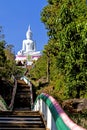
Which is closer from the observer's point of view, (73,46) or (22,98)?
(73,46)

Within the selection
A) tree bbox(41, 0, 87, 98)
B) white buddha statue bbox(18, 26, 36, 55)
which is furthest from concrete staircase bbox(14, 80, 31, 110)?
white buddha statue bbox(18, 26, 36, 55)

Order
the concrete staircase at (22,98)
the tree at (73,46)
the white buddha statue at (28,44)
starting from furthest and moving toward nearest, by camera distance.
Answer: the white buddha statue at (28,44) → the concrete staircase at (22,98) → the tree at (73,46)

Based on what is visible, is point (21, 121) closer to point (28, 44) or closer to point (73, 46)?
point (73, 46)

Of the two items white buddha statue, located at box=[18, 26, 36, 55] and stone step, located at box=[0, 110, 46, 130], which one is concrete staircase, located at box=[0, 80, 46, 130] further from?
white buddha statue, located at box=[18, 26, 36, 55]

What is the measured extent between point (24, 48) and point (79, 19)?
542ft

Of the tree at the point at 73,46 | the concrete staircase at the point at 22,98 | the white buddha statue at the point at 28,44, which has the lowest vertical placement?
the concrete staircase at the point at 22,98

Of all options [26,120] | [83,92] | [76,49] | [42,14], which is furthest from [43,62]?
[26,120]

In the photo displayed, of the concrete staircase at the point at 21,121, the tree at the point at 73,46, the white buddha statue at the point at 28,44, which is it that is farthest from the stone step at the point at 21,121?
the white buddha statue at the point at 28,44

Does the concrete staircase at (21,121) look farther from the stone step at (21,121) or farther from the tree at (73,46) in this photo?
the tree at (73,46)

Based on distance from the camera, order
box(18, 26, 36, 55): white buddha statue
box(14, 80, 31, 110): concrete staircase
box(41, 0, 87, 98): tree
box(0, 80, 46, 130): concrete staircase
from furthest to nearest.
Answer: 1. box(18, 26, 36, 55): white buddha statue
2. box(14, 80, 31, 110): concrete staircase
3. box(41, 0, 87, 98): tree
4. box(0, 80, 46, 130): concrete staircase

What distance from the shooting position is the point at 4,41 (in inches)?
1791

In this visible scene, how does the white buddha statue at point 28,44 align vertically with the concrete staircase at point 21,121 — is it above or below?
above

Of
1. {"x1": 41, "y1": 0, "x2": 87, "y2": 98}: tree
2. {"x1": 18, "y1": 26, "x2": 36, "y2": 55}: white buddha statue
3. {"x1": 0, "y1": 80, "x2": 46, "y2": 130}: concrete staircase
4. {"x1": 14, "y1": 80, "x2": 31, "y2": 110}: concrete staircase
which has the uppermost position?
{"x1": 18, "y1": 26, "x2": 36, "y2": 55}: white buddha statue

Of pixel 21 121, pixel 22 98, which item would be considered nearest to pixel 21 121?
pixel 21 121
